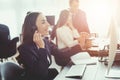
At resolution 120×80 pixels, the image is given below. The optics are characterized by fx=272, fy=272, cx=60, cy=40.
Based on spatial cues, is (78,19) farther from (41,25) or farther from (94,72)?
(94,72)

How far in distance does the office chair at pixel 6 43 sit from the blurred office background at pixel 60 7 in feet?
4.24

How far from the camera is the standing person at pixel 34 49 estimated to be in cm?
234

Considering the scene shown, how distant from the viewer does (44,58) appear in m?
2.44

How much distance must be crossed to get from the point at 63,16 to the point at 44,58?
105 centimetres

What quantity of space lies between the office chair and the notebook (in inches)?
94.3

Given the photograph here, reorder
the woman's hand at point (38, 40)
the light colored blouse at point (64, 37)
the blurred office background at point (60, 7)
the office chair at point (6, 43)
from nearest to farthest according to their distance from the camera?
the woman's hand at point (38, 40) → the light colored blouse at point (64, 37) → the office chair at point (6, 43) → the blurred office background at point (60, 7)

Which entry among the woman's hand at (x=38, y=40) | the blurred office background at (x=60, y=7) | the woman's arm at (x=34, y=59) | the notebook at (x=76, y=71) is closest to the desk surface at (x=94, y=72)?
the notebook at (x=76, y=71)

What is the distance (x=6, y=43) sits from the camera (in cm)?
446

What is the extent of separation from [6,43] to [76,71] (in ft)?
8.69

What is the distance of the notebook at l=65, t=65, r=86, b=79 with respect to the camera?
1.89 m

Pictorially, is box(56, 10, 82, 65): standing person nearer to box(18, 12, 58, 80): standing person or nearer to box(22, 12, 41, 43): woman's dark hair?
box(18, 12, 58, 80): standing person

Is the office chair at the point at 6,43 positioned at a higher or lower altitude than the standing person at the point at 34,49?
lower

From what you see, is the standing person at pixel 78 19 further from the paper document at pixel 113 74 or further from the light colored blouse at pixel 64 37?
the paper document at pixel 113 74

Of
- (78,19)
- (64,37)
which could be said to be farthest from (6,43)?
(64,37)
